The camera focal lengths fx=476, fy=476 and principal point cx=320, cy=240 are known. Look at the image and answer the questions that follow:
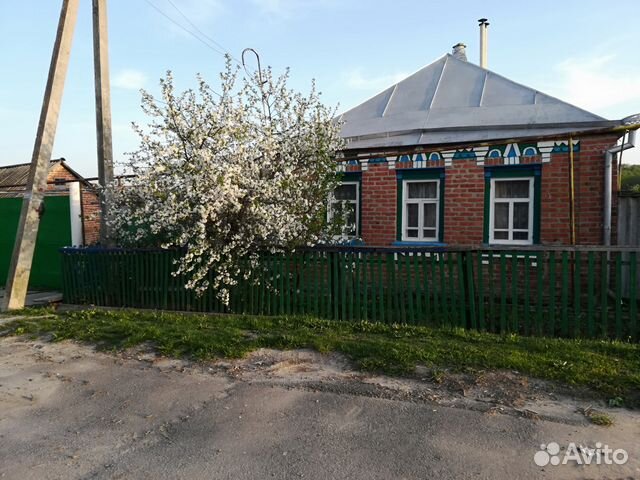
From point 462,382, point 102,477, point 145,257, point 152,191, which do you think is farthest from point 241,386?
point 145,257

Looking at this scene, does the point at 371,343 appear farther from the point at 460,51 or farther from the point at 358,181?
the point at 460,51

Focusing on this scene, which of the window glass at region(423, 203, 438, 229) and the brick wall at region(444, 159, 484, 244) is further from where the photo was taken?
the window glass at region(423, 203, 438, 229)

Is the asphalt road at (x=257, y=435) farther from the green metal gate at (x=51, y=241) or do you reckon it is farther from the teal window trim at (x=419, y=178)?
the green metal gate at (x=51, y=241)

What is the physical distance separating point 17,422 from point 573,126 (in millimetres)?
8895

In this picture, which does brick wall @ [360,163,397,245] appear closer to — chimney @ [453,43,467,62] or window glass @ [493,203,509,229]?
window glass @ [493,203,509,229]

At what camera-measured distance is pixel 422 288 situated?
21.2ft

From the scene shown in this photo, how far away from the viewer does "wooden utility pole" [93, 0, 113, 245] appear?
8.47m

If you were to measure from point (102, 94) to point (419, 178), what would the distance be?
601cm

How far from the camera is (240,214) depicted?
696 centimetres

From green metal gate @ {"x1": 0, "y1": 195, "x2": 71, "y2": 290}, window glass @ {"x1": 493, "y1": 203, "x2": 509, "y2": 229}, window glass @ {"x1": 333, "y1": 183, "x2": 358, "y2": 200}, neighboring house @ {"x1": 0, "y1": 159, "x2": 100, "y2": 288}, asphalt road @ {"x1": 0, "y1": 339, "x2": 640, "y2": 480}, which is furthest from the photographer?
green metal gate @ {"x1": 0, "y1": 195, "x2": 71, "y2": 290}

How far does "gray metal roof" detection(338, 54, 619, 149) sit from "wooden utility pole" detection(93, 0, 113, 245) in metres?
4.53

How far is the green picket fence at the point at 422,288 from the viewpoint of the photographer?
574 cm

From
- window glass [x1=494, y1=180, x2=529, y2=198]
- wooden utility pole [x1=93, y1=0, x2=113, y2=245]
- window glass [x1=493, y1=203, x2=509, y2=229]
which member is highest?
wooden utility pole [x1=93, y1=0, x2=113, y2=245]

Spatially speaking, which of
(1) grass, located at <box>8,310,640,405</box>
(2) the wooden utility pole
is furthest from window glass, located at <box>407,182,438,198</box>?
(2) the wooden utility pole
